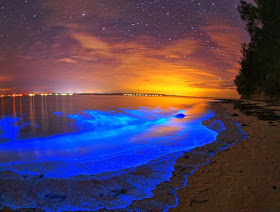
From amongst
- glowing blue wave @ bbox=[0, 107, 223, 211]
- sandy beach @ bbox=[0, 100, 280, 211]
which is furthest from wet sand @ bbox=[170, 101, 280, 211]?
glowing blue wave @ bbox=[0, 107, 223, 211]

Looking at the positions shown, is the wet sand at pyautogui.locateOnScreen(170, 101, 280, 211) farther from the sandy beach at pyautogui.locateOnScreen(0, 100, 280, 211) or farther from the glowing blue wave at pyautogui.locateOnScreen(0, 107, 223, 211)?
the glowing blue wave at pyautogui.locateOnScreen(0, 107, 223, 211)

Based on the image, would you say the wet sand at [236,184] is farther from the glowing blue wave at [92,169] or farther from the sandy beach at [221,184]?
the glowing blue wave at [92,169]

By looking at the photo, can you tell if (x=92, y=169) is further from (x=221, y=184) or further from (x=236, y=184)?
(x=236, y=184)

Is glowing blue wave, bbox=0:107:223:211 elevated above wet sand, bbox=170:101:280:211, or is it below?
below

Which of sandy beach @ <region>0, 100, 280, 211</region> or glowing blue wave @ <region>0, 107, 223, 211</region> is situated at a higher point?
sandy beach @ <region>0, 100, 280, 211</region>

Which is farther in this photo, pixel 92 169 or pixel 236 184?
pixel 92 169

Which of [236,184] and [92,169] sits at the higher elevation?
[236,184]

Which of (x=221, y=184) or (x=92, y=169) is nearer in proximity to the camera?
(x=221, y=184)

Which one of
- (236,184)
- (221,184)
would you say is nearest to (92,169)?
(221,184)

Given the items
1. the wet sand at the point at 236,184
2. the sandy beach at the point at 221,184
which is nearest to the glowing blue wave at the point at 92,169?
the sandy beach at the point at 221,184

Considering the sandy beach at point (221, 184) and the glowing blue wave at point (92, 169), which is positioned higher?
the sandy beach at point (221, 184)

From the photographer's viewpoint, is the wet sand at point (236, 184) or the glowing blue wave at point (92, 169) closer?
the wet sand at point (236, 184)

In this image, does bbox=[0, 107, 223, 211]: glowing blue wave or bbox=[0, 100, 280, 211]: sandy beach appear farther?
bbox=[0, 107, 223, 211]: glowing blue wave

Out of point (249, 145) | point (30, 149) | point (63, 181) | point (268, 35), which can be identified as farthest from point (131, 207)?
point (268, 35)
